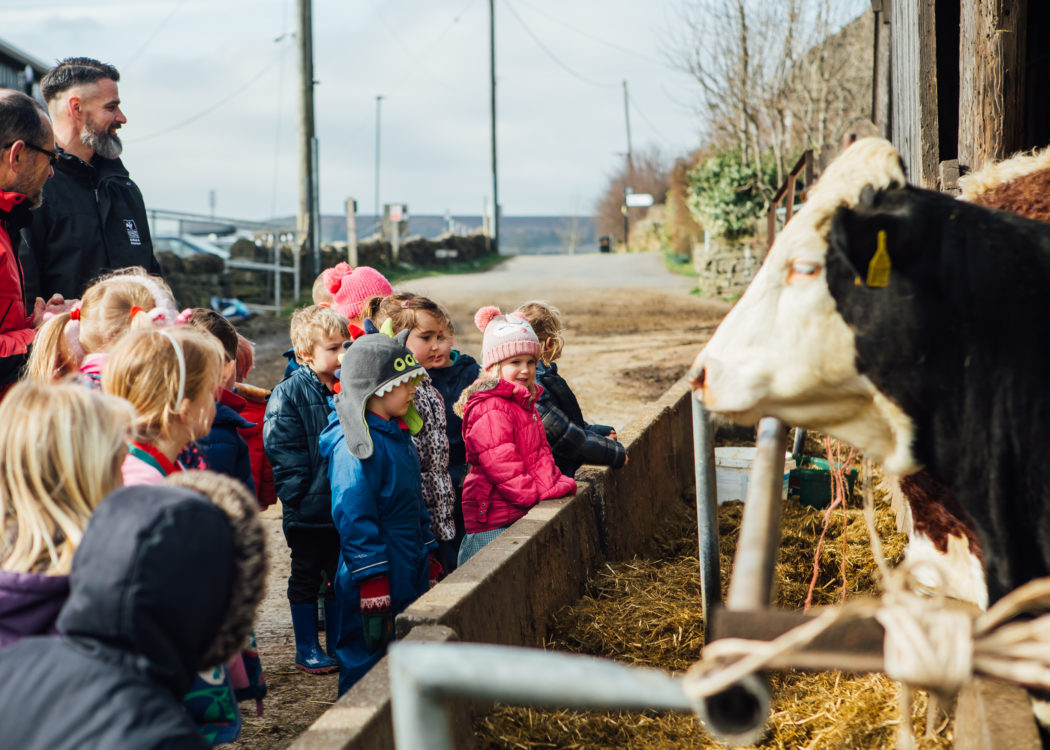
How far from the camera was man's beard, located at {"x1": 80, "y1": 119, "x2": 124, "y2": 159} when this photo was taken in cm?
420

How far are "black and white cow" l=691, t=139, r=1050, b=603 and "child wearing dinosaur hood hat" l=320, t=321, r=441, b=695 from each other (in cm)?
164

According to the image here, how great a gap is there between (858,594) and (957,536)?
1.70 metres

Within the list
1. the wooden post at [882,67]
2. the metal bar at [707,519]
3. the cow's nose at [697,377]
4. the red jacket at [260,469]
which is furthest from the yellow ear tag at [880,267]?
the wooden post at [882,67]

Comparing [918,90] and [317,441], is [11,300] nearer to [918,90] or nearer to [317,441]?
[317,441]

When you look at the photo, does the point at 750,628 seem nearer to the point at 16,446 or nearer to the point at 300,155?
the point at 16,446

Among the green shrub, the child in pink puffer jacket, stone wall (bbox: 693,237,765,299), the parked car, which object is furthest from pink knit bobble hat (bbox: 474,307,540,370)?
the green shrub

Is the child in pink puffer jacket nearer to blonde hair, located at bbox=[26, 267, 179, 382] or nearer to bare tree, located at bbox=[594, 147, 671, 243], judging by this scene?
blonde hair, located at bbox=[26, 267, 179, 382]

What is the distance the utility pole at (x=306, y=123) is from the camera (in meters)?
17.1

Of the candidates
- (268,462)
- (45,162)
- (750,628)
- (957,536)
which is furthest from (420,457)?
(750,628)

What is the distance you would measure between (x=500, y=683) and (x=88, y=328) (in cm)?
253

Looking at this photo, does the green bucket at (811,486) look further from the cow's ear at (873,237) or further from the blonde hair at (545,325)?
the cow's ear at (873,237)

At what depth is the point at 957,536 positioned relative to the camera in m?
2.62

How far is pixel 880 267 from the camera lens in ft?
7.10

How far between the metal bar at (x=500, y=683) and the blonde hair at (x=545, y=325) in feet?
11.8
